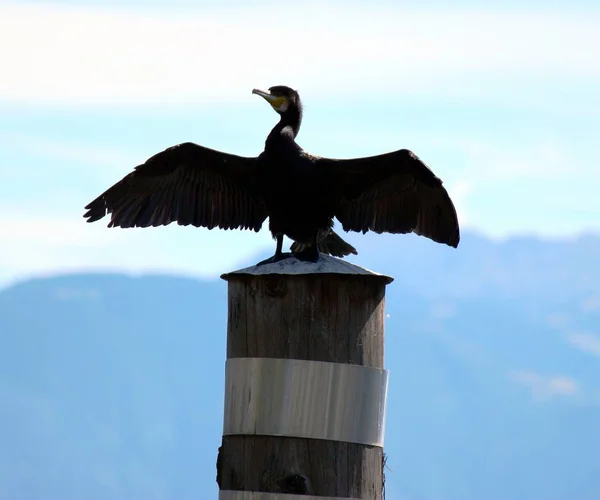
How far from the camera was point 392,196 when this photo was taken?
27.0 feet

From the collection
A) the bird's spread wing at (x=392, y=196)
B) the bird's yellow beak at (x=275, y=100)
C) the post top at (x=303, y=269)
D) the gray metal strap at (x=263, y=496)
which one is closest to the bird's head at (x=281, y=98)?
the bird's yellow beak at (x=275, y=100)

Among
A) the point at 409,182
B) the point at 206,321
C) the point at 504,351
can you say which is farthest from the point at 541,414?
the point at 409,182

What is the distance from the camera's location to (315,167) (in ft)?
26.2

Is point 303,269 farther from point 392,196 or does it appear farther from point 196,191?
point 196,191

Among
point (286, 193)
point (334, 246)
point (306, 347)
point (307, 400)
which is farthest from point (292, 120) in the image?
point (307, 400)

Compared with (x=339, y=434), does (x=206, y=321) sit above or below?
above

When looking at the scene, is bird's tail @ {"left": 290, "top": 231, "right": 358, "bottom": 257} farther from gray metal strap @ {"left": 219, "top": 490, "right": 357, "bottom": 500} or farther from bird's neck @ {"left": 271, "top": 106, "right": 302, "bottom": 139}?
gray metal strap @ {"left": 219, "top": 490, "right": 357, "bottom": 500}

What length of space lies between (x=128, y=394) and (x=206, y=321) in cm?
1466

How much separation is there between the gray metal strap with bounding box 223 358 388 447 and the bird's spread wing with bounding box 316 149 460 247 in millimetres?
2363

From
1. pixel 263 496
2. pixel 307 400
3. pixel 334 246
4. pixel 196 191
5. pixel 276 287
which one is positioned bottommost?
pixel 263 496

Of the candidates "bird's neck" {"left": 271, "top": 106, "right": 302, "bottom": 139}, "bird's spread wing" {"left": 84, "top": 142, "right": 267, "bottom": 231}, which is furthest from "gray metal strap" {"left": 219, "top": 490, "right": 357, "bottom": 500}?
"bird's neck" {"left": 271, "top": 106, "right": 302, "bottom": 139}

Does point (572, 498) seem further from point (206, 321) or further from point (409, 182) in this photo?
point (409, 182)

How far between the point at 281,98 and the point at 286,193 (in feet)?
2.17

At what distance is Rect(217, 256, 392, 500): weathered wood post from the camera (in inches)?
221
